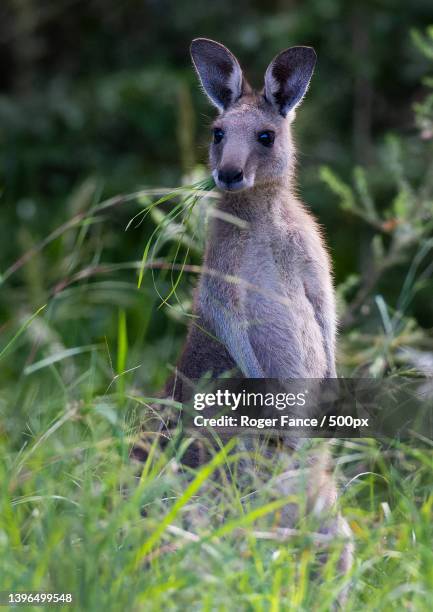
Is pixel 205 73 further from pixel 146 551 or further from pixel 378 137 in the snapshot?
pixel 378 137

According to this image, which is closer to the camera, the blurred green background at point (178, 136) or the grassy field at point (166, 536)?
the grassy field at point (166, 536)

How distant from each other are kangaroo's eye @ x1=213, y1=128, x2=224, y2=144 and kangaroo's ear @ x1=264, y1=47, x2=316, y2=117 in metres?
0.27

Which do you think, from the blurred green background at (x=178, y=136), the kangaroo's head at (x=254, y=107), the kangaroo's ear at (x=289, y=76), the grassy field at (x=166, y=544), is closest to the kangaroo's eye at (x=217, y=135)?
the kangaroo's head at (x=254, y=107)

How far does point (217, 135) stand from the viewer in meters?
4.30

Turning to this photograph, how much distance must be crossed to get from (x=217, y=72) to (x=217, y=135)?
31cm

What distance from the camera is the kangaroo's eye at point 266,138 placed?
4.25m

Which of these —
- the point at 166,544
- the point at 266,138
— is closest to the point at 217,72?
the point at 266,138

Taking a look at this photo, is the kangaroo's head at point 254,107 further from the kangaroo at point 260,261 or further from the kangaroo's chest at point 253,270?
the kangaroo's chest at point 253,270

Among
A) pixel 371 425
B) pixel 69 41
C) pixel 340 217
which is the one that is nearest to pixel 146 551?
pixel 371 425

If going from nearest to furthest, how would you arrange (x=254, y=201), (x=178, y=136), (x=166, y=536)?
1. (x=166, y=536)
2. (x=254, y=201)
3. (x=178, y=136)

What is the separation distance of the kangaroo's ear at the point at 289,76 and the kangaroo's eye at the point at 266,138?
0.19 metres

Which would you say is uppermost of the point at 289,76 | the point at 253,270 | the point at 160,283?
the point at 289,76

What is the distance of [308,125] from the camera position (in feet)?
25.4

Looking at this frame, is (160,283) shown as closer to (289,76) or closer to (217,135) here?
(217,135)
